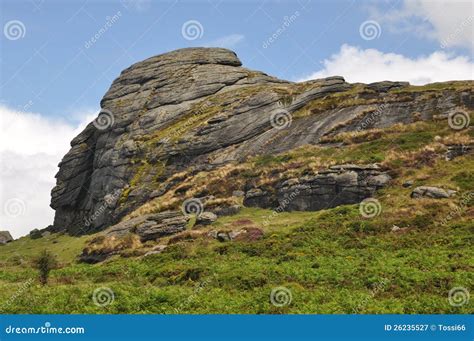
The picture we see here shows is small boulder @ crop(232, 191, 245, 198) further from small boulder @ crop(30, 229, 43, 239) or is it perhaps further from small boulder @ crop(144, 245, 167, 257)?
small boulder @ crop(30, 229, 43, 239)

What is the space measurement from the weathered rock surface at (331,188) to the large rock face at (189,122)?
1164mm

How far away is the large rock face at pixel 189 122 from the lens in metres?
67.8

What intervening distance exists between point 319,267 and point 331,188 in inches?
708

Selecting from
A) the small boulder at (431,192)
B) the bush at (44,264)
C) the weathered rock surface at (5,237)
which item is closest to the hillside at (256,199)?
the small boulder at (431,192)

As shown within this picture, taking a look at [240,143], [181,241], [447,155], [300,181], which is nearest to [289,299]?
[181,241]

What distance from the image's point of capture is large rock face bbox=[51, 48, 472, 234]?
67.8 m

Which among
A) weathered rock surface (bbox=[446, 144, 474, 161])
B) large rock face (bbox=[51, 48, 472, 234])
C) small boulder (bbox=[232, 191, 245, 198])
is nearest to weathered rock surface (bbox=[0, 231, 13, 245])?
large rock face (bbox=[51, 48, 472, 234])

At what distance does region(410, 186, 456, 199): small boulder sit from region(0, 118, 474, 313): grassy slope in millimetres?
1019

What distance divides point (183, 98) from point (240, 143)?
23.6 m

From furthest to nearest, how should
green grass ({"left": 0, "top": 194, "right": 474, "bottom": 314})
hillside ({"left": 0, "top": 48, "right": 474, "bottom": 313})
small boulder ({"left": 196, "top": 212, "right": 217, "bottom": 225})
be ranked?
small boulder ({"left": 196, "top": 212, "right": 217, "bottom": 225}), hillside ({"left": 0, "top": 48, "right": 474, "bottom": 313}), green grass ({"left": 0, "top": 194, "right": 474, "bottom": 314})

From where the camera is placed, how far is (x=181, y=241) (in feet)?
136

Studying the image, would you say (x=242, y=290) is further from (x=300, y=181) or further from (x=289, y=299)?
(x=300, y=181)

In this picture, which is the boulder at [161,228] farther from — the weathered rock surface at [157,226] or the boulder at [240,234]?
the boulder at [240,234]

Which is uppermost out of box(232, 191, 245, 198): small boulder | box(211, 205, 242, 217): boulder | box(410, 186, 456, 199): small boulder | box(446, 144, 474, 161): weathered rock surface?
box(232, 191, 245, 198): small boulder
